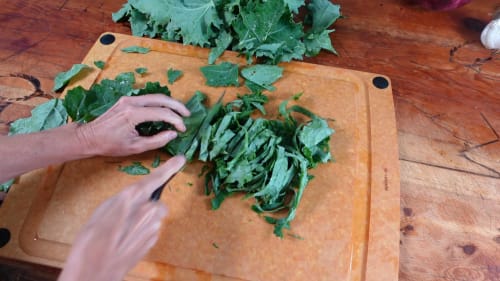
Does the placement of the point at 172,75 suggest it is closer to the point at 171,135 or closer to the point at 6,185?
the point at 171,135

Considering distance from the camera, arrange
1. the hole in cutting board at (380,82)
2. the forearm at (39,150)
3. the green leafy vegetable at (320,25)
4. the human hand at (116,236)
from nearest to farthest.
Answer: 1. the human hand at (116,236)
2. the forearm at (39,150)
3. the hole in cutting board at (380,82)
4. the green leafy vegetable at (320,25)

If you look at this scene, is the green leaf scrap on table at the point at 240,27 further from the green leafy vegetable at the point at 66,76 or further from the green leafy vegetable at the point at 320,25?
the green leafy vegetable at the point at 66,76

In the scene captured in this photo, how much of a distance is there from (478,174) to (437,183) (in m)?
0.15

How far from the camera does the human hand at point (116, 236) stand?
78 cm

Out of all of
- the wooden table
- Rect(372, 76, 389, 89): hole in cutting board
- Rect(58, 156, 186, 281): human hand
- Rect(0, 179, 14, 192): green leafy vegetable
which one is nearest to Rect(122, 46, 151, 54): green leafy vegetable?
the wooden table

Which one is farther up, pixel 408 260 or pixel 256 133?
pixel 256 133

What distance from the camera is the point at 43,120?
136cm

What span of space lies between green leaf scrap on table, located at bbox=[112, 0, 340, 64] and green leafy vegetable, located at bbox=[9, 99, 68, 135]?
48cm

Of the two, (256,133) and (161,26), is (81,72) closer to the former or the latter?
(161,26)

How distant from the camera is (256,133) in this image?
4.15ft

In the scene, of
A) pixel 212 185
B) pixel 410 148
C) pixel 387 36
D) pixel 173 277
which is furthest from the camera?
pixel 387 36

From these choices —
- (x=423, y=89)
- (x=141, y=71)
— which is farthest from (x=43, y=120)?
(x=423, y=89)

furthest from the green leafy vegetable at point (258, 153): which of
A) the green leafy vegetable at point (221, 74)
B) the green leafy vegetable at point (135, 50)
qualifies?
the green leafy vegetable at point (135, 50)

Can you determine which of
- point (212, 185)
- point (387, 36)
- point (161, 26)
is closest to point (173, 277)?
point (212, 185)
